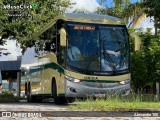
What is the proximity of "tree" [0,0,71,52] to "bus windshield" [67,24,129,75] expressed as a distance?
5.53 m

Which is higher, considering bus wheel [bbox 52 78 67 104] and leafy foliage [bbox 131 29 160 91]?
bus wheel [bbox 52 78 67 104]

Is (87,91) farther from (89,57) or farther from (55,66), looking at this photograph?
(55,66)

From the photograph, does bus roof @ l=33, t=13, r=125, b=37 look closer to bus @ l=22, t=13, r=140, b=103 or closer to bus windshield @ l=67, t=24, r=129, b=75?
bus @ l=22, t=13, r=140, b=103

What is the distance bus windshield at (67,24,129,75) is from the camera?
722 inches

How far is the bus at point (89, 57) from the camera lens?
1825cm

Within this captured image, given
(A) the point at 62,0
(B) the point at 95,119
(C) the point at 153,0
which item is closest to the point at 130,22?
(A) the point at 62,0

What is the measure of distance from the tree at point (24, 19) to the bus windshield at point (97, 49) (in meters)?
5.53

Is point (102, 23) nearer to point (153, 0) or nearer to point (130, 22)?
point (153, 0)

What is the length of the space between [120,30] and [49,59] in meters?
3.68

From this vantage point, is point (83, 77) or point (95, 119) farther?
point (83, 77)

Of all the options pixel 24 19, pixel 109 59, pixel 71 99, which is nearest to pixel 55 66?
pixel 71 99

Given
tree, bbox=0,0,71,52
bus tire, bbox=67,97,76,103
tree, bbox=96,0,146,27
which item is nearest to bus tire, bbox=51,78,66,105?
bus tire, bbox=67,97,76,103

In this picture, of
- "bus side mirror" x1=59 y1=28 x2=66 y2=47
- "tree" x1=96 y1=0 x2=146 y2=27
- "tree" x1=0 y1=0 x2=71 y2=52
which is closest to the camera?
"bus side mirror" x1=59 y1=28 x2=66 y2=47

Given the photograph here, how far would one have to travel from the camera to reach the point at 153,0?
65.7 feet
